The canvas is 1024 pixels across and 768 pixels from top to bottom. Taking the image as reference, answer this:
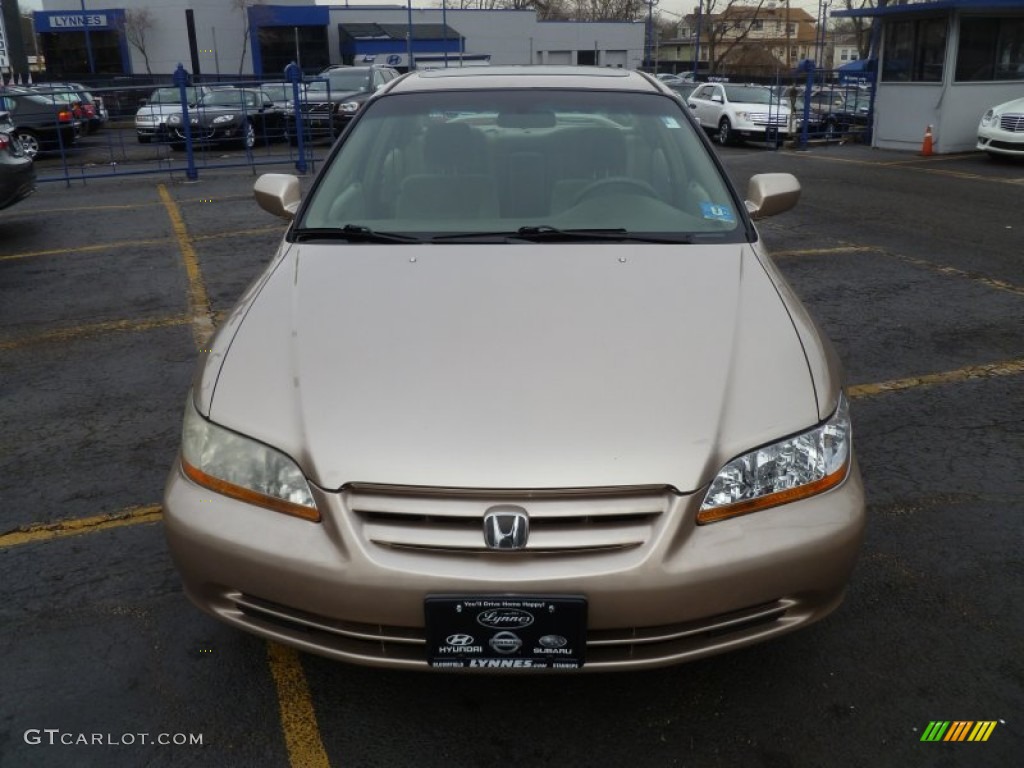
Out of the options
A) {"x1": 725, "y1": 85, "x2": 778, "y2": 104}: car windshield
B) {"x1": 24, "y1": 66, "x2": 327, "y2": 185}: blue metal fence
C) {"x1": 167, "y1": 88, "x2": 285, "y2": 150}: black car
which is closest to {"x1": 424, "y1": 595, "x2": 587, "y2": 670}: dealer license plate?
{"x1": 24, "y1": 66, "x2": 327, "y2": 185}: blue metal fence

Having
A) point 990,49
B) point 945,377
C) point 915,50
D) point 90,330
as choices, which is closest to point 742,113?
point 915,50

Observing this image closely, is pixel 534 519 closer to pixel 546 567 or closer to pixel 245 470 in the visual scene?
pixel 546 567

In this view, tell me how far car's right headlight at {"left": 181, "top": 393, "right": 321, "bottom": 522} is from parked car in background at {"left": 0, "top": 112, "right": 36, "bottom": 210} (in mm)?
7938

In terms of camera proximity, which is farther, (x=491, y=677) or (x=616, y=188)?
(x=616, y=188)

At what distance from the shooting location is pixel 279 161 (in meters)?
16.5

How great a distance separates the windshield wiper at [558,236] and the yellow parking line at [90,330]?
359cm

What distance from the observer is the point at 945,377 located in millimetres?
5094

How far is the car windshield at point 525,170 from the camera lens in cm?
348

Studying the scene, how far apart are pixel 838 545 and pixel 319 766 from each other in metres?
1.42

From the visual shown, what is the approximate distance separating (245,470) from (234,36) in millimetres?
52021

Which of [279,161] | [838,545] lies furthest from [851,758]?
[279,161]

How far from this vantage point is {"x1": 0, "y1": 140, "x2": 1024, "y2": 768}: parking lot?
2.44m

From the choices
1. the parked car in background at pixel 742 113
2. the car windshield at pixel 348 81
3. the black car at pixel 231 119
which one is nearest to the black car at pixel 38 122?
the black car at pixel 231 119

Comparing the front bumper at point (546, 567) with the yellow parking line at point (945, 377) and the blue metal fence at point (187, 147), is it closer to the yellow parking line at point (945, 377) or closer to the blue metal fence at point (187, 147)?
the yellow parking line at point (945, 377)
